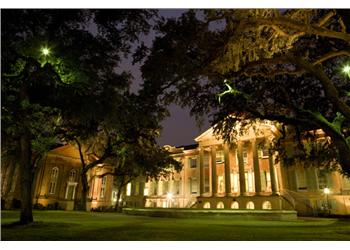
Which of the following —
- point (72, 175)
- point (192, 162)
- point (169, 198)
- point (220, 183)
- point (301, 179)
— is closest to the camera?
point (301, 179)

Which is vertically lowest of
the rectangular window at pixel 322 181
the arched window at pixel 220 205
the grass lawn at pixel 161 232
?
the grass lawn at pixel 161 232

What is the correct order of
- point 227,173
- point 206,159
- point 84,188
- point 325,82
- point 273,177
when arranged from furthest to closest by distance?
1. point 206,159
2. point 227,173
3. point 273,177
4. point 84,188
5. point 325,82

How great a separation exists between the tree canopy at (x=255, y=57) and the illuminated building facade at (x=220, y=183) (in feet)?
47.2

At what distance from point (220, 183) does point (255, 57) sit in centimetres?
3369

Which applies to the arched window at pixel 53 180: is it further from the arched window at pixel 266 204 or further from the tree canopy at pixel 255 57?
the tree canopy at pixel 255 57

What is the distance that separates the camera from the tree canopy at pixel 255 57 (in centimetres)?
674

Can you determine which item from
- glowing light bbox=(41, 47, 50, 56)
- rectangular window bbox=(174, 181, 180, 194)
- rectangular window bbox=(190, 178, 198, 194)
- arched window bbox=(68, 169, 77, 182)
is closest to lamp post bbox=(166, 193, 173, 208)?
rectangular window bbox=(174, 181, 180, 194)

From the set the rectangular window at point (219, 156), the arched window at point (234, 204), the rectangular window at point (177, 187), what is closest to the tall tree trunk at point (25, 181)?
the arched window at point (234, 204)

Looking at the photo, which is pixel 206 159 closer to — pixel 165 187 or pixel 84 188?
pixel 165 187

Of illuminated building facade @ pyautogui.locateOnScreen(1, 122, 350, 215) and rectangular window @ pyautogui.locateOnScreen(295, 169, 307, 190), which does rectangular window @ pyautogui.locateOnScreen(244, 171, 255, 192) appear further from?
rectangular window @ pyautogui.locateOnScreen(295, 169, 307, 190)

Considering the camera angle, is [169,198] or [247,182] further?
[169,198]

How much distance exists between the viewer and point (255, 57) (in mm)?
7895

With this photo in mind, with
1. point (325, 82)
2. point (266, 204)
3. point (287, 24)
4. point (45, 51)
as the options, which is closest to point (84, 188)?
point (266, 204)

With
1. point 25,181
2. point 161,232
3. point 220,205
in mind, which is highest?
point 25,181
